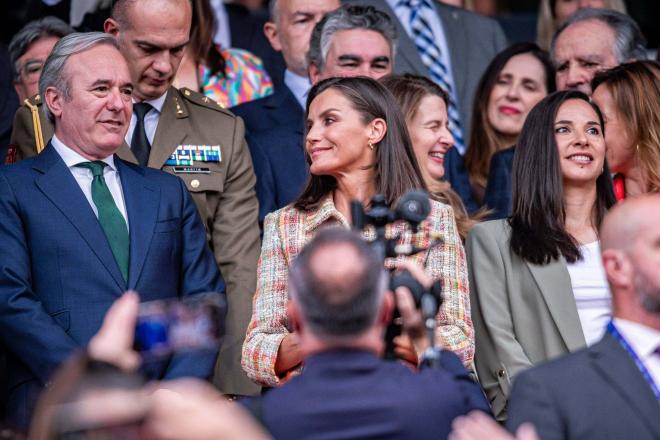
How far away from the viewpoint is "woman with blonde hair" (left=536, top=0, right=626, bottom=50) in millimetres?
8234

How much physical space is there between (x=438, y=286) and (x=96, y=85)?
6.87 ft

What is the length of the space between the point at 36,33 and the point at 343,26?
1.61 meters

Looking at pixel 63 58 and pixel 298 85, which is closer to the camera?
pixel 63 58

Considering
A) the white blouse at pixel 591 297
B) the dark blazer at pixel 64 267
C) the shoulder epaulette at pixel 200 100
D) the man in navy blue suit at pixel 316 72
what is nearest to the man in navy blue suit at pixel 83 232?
the dark blazer at pixel 64 267

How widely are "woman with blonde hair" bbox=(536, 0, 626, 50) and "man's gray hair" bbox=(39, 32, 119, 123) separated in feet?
11.2

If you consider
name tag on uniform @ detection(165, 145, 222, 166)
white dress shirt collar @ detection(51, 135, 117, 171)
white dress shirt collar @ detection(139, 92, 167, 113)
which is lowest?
name tag on uniform @ detection(165, 145, 222, 166)

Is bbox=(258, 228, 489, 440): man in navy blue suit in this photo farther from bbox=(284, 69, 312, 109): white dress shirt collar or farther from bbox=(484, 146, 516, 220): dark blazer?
bbox=(284, 69, 312, 109): white dress shirt collar

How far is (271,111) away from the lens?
6.96m

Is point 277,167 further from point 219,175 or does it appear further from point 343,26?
point 343,26

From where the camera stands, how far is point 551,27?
327 inches

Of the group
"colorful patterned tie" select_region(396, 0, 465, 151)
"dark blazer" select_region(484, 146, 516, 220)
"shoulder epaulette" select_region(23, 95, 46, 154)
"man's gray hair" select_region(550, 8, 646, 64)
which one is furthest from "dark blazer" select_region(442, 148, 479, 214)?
"shoulder epaulette" select_region(23, 95, 46, 154)

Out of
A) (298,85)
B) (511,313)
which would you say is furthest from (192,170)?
(511,313)

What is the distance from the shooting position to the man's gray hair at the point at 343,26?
273 inches

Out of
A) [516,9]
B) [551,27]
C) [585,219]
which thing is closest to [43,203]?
[585,219]
